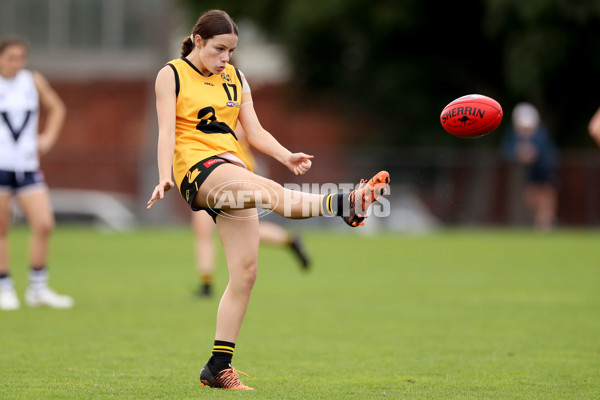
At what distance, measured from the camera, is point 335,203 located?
15.7 feet

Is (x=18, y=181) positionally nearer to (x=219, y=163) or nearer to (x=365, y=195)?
(x=219, y=163)

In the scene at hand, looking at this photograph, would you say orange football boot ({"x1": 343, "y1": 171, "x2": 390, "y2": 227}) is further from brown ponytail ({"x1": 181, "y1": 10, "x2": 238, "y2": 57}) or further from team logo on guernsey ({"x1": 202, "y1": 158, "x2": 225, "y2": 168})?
brown ponytail ({"x1": 181, "y1": 10, "x2": 238, "y2": 57})

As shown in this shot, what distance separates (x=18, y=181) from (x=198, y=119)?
156 inches

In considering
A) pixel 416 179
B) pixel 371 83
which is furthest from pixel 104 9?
pixel 416 179

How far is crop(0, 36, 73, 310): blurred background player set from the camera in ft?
27.8

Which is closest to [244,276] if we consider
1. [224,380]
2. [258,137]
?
[224,380]

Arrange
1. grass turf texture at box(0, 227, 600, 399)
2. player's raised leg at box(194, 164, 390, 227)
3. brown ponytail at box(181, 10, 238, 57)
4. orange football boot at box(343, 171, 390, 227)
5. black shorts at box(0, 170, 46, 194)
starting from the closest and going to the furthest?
orange football boot at box(343, 171, 390, 227) → player's raised leg at box(194, 164, 390, 227) → brown ponytail at box(181, 10, 238, 57) → grass turf texture at box(0, 227, 600, 399) → black shorts at box(0, 170, 46, 194)

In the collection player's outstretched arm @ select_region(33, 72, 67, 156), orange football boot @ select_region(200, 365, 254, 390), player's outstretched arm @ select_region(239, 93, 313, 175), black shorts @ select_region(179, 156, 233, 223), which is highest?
player's outstretched arm @ select_region(33, 72, 67, 156)

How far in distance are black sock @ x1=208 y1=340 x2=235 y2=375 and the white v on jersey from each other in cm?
412

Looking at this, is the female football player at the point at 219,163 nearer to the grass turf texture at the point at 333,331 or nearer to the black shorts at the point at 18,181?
the grass turf texture at the point at 333,331

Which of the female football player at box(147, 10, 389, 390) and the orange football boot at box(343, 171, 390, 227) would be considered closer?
the orange football boot at box(343, 171, 390, 227)

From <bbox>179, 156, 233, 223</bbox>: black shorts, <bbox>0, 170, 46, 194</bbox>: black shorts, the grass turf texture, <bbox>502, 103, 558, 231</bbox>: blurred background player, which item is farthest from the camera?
<bbox>502, 103, 558, 231</bbox>: blurred background player

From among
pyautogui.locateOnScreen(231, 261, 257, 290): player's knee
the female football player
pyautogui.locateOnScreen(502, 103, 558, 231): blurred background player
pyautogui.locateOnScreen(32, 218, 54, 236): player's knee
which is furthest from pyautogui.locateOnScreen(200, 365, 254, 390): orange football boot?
pyautogui.locateOnScreen(502, 103, 558, 231): blurred background player

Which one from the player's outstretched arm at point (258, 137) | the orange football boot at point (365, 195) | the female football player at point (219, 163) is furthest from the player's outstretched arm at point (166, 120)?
the orange football boot at point (365, 195)
